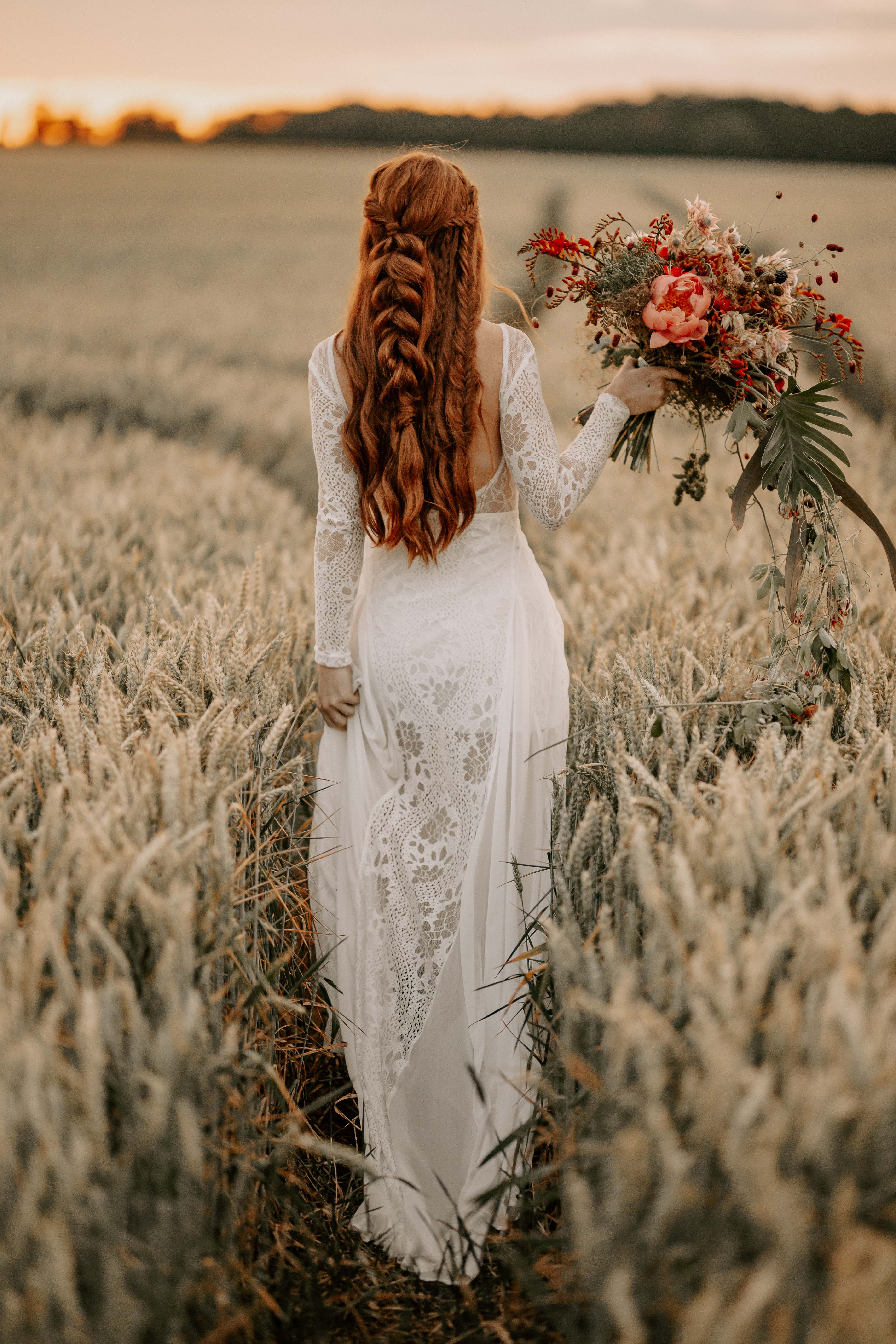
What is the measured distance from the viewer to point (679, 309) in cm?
184

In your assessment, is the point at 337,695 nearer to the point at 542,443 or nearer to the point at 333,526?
the point at 333,526

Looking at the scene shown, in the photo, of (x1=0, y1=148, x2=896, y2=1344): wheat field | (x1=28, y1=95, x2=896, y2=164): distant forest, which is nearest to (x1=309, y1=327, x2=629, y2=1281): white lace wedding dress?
(x1=0, y1=148, x2=896, y2=1344): wheat field

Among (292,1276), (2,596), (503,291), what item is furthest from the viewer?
(2,596)

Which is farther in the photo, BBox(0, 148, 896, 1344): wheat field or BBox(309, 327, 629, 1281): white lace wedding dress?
BBox(309, 327, 629, 1281): white lace wedding dress

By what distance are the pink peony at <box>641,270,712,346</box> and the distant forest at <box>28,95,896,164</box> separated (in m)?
45.4

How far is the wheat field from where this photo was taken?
950 millimetres

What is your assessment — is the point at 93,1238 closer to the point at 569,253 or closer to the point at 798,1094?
the point at 798,1094

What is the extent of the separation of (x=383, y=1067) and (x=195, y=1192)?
849 millimetres

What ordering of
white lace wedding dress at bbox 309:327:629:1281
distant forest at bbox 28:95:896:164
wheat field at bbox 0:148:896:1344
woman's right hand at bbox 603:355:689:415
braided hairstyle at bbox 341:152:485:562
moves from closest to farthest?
wheat field at bbox 0:148:896:1344
braided hairstyle at bbox 341:152:485:562
white lace wedding dress at bbox 309:327:629:1281
woman's right hand at bbox 603:355:689:415
distant forest at bbox 28:95:896:164

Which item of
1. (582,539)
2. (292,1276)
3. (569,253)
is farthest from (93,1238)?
(582,539)

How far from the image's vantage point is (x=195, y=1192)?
1.15 metres
